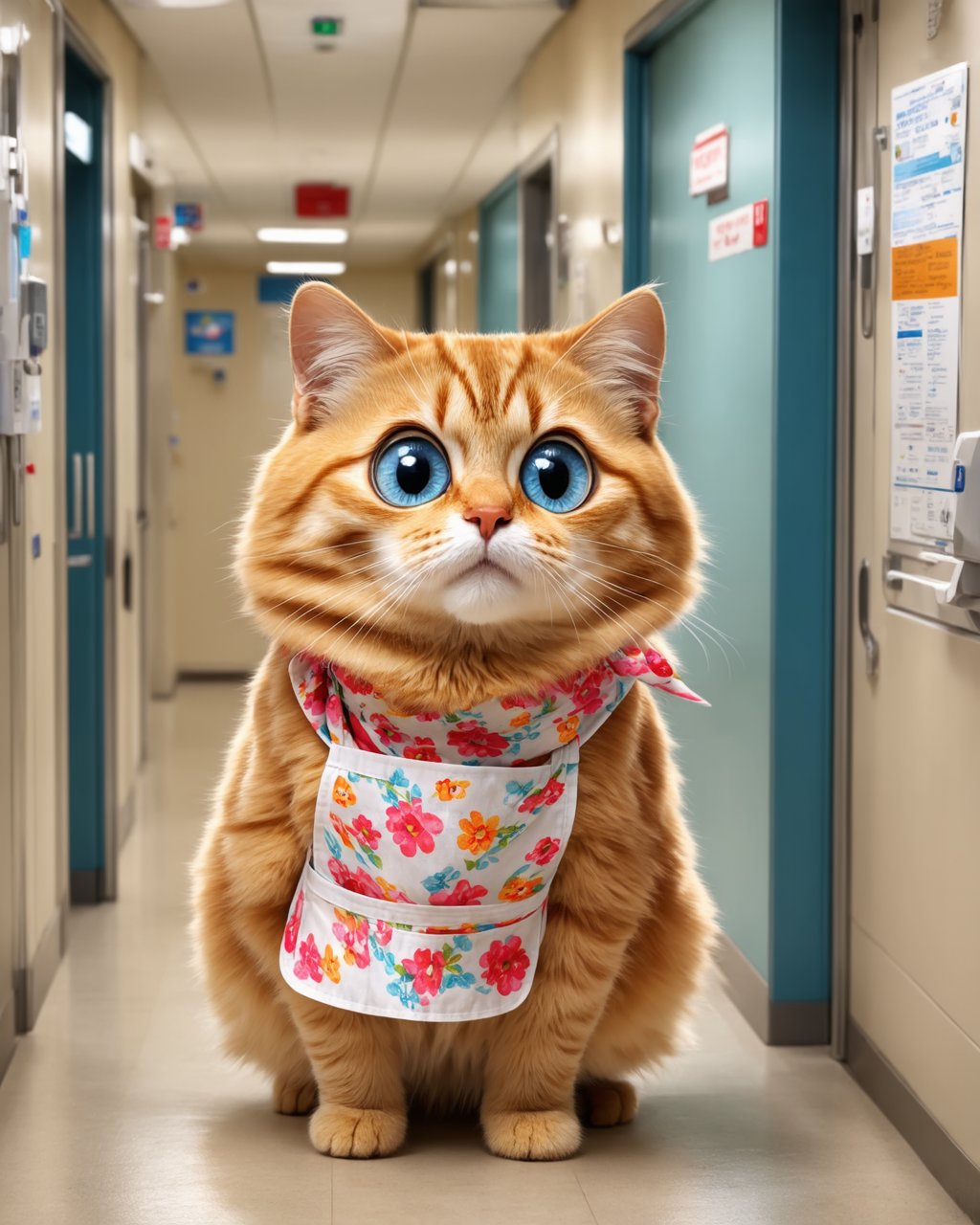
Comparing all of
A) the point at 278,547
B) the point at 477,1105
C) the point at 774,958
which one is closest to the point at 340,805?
the point at 278,547

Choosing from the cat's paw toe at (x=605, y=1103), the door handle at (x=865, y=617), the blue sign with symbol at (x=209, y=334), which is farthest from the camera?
the blue sign with symbol at (x=209, y=334)

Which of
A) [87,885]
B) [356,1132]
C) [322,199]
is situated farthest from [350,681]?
[322,199]

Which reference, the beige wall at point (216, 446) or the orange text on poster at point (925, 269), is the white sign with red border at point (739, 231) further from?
the beige wall at point (216, 446)

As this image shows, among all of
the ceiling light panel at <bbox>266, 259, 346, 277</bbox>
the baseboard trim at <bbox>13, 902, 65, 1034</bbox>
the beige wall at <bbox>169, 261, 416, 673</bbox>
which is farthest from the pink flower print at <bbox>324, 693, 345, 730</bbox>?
the ceiling light panel at <bbox>266, 259, 346, 277</bbox>

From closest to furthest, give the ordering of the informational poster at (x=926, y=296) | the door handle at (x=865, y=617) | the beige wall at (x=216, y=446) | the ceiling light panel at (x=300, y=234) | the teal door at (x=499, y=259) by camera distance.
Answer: the informational poster at (x=926, y=296) < the door handle at (x=865, y=617) < the teal door at (x=499, y=259) < the beige wall at (x=216, y=446) < the ceiling light panel at (x=300, y=234)

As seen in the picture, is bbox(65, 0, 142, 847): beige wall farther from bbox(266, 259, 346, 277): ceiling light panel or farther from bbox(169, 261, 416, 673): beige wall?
bbox(266, 259, 346, 277): ceiling light panel

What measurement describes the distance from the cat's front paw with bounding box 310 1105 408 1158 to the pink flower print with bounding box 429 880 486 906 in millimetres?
393

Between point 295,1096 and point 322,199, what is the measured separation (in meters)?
6.86

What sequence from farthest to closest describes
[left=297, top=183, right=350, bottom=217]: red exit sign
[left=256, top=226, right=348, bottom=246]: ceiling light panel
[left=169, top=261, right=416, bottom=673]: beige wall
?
1. [left=256, top=226, right=348, bottom=246]: ceiling light panel
2. [left=169, top=261, right=416, bottom=673]: beige wall
3. [left=297, top=183, right=350, bottom=217]: red exit sign

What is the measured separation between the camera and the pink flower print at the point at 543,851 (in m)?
2.21

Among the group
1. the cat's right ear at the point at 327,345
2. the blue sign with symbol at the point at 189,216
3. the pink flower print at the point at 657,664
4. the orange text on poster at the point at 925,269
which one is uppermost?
the blue sign with symbol at the point at 189,216

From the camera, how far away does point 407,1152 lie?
2428mm

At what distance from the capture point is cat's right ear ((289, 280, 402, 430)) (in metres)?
2.10

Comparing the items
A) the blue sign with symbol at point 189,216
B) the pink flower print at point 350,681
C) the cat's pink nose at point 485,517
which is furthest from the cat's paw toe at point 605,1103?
the blue sign with symbol at point 189,216
